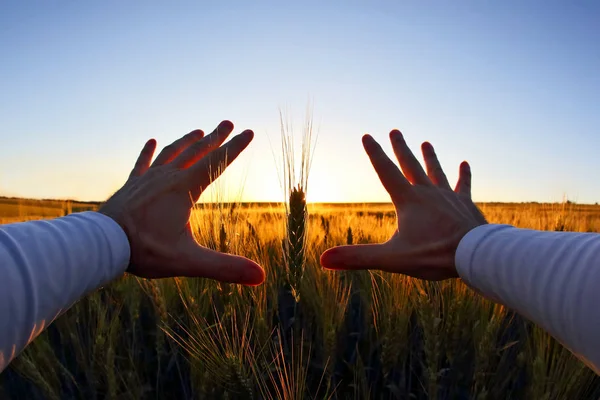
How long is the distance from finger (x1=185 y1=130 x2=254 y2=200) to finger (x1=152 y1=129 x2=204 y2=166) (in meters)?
0.28

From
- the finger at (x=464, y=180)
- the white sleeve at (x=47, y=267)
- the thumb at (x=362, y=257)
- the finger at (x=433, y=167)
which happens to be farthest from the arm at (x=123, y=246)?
the finger at (x=464, y=180)

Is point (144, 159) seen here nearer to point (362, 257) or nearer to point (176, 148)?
point (176, 148)

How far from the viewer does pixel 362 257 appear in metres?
1.49

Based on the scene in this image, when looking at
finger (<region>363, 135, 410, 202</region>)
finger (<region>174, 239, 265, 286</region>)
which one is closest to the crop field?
finger (<region>174, 239, 265, 286</region>)

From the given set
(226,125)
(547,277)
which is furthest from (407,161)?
(547,277)

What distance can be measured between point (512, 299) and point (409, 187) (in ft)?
2.19

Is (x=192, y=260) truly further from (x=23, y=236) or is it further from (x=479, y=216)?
(x=479, y=216)

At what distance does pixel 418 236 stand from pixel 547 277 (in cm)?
64

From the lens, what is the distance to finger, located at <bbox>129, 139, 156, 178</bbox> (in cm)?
184

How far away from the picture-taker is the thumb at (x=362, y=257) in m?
1.49

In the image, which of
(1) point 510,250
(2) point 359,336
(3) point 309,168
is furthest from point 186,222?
(2) point 359,336

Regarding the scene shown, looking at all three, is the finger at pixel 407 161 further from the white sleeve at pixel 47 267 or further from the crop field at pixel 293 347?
the white sleeve at pixel 47 267

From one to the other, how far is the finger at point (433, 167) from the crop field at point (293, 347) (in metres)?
0.46

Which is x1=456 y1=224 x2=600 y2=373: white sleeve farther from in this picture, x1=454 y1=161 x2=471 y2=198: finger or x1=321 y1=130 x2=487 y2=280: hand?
x1=454 y1=161 x2=471 y2=198: finger
